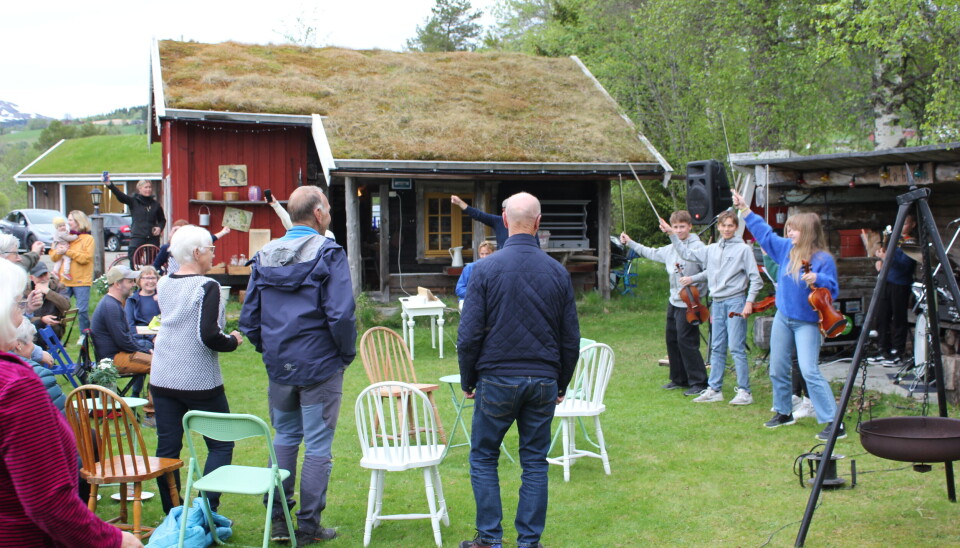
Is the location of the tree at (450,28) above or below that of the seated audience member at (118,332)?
above

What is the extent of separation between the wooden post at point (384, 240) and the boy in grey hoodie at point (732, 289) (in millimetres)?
6486

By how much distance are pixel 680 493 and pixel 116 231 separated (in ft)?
82.3

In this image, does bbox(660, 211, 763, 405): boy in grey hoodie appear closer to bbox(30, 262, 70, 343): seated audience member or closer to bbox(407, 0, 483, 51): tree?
bbox(30, 262, 70, 343): seated audience member

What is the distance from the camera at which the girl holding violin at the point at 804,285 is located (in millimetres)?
6160

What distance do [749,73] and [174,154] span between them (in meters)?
10.7

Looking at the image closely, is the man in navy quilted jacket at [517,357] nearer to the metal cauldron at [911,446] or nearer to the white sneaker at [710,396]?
the metal cauldron at [911,446]

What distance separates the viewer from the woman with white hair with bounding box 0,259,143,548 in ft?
6.61

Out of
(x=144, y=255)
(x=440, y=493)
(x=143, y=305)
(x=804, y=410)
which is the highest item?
(x=144, y=255)

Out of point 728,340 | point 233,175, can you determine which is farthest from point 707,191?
point 233,175

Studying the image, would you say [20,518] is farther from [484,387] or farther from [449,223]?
[449,223]

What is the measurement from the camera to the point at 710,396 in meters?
7.88

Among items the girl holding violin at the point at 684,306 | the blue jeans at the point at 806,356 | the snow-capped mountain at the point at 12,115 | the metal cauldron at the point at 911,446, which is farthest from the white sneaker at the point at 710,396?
the snow-capped mountain at the point at 12,115

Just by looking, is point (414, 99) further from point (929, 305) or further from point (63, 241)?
point (929, 305)

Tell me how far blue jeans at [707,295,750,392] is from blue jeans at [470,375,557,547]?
12.7 ft
